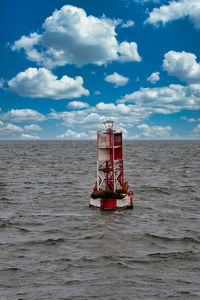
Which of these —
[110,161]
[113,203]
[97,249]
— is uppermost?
[110,161]

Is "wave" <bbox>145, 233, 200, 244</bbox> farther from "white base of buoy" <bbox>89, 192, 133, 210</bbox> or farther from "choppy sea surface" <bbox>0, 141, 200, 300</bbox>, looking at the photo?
"white base of buoy" <bbox>89, 192, 133, 210</bbox>

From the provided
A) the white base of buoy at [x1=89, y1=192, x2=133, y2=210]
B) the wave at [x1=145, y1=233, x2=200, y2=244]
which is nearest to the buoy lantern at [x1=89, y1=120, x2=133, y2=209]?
Result: the white base of buoy at [x1=89, y1=192, x2=133, y2=210]

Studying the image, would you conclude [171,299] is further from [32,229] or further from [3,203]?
[3,203]

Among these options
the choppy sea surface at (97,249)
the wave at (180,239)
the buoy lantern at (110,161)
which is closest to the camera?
the choppy sea surface at (97,249)

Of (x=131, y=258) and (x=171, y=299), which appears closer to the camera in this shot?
(x=171, y=299)

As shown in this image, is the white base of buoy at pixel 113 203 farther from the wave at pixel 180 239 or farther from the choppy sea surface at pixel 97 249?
the wave at pixel 180 239

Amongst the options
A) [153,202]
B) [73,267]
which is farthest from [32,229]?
[153,202]

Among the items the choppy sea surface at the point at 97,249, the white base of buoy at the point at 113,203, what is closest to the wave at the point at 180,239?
the choppy sea surface at the point at 97,249

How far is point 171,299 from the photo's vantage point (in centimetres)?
1126

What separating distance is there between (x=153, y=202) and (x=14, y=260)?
1739 centimetres

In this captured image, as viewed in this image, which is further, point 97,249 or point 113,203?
point 113,203

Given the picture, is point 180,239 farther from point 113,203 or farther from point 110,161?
point 110,161

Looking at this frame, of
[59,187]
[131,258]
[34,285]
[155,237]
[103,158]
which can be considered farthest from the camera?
[59,187]

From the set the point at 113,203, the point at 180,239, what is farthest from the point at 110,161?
the point at 180,239
